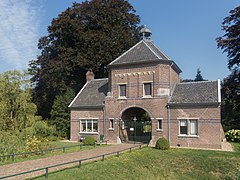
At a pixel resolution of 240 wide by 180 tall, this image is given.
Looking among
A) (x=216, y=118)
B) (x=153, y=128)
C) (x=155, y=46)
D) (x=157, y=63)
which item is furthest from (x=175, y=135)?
(x=155, y=46)

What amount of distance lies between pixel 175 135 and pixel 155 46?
10728 mm

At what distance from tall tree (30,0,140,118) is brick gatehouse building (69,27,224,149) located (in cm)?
796

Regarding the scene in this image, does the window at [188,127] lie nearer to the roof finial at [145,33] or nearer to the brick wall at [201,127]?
the brick wall at [201,127]

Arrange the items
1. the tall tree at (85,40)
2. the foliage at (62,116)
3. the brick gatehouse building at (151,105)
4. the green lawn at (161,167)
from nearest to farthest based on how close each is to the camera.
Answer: the green lawn at (161,167)
the brick gatehouse building at (151,105)
the foliage at (62,116)
the tall tree at (85,40)

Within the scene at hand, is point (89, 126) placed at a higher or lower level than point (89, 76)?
lower

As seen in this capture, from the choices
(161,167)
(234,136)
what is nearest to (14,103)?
(161,167)

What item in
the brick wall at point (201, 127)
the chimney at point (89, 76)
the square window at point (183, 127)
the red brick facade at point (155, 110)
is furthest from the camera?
the chimney at point (89, 76)

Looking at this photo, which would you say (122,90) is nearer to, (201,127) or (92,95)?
(92,95)

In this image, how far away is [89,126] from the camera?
29469 millimetres

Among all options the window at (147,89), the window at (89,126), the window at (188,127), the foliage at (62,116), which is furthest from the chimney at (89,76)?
the window at (188,127)

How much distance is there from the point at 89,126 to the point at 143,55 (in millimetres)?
10333

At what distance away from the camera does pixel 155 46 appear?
29.3 meters

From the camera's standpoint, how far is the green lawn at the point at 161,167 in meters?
14.0

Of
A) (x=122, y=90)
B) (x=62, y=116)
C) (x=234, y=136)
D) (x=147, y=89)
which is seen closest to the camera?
(x=147, y=89)
